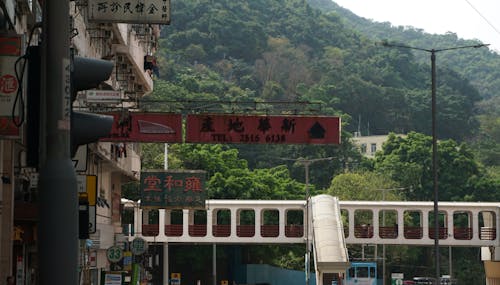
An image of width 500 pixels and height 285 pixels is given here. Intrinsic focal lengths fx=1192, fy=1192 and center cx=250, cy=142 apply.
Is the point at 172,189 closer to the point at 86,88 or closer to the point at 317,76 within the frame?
the point at 86,88

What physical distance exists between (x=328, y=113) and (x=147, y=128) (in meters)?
115

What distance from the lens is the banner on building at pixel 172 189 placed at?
5881 cm

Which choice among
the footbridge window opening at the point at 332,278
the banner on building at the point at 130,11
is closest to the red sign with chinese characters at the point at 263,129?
the banner on building at the point at 130,11

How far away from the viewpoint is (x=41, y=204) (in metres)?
7.77

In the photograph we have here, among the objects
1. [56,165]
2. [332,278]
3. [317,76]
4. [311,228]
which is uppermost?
[317,76]

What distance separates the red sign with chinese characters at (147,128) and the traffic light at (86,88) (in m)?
28.2

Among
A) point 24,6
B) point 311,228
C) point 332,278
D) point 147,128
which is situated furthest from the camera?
point 311,228

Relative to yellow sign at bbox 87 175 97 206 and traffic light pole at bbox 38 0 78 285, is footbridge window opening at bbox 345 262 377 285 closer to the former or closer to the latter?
yellow sign at bbox 87 175 97 206

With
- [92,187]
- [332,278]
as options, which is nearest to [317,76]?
[332,278]

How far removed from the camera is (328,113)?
150625 millimetres

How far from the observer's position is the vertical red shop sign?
492 inches

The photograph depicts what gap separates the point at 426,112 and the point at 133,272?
132 m

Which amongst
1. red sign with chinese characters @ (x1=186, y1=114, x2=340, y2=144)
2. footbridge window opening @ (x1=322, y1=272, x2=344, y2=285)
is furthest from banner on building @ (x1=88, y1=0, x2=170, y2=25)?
footbridge window opening @ (x1=322, y1=272, x2=344, y2=285)

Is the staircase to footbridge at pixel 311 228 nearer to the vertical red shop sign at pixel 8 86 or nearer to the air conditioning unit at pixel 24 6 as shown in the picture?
the air conditioning unit at pixel 24 6
